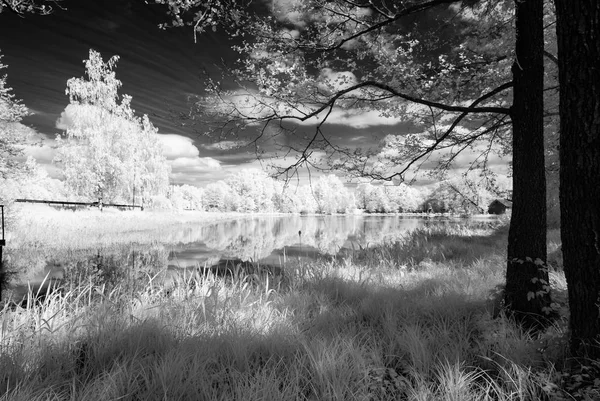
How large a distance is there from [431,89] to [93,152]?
2715 cm

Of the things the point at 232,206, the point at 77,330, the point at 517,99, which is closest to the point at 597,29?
the point at 517,99

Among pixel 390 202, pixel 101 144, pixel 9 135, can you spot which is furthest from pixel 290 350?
pixel 390 202

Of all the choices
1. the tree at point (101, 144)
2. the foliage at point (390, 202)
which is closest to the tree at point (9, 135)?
the tree at point (101, 144)

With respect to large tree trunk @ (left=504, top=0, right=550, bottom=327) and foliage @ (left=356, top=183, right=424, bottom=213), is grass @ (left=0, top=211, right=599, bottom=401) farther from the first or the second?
foliage @ (left=356, top=183, right=424, bottom=213)

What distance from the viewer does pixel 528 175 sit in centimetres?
414

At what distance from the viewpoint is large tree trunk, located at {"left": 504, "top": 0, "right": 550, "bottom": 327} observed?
4105 millimetres

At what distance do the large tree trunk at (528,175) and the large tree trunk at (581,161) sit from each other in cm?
141

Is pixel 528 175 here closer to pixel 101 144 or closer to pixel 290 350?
pixel 290 350

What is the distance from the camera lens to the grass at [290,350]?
251 cm

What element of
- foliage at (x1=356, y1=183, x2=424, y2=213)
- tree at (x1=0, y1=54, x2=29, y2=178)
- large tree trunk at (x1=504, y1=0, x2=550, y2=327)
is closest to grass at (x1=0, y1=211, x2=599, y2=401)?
large tree trunk at (x1=504, y1=0, x2=550, y2=327)

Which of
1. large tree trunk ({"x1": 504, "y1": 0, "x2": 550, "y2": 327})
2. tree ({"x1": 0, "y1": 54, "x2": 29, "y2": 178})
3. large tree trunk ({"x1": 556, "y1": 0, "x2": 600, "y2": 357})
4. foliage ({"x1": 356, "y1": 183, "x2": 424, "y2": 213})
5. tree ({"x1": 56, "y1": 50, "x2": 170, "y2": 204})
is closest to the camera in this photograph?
large tree trunk ({"x1": 556, "y1": 0, "x2": 600, "y2": 357})

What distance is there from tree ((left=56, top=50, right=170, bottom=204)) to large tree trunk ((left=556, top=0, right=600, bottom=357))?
1123 inches

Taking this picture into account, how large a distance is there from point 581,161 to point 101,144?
96.7ft

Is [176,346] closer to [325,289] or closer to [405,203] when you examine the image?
[325,289]
